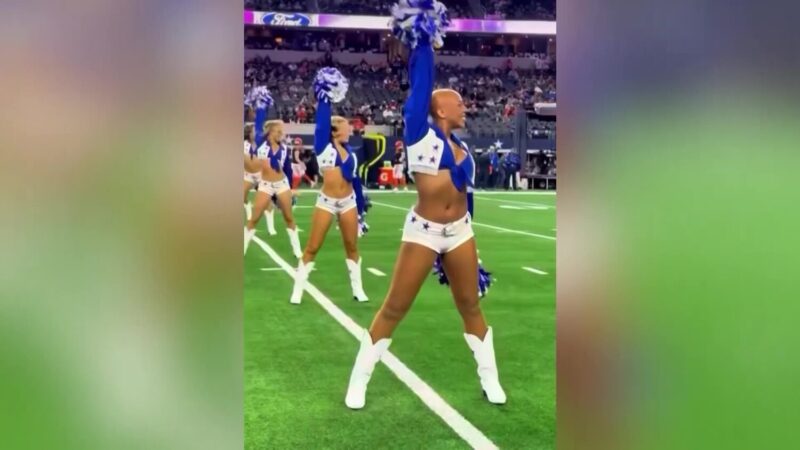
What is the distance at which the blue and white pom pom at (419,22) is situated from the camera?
346 centimetres

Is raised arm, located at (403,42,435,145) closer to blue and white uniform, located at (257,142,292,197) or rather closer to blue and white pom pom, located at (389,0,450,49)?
blue and white pom pom, located at (389,0,450,49)

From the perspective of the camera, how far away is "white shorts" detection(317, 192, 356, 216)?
6988 mm

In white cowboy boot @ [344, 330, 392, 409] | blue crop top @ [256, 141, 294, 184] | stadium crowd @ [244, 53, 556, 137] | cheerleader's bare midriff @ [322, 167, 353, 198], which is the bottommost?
white cowboy boot @ [344, 330, 392, 409]

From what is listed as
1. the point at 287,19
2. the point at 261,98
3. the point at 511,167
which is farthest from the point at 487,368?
the point at 287,19

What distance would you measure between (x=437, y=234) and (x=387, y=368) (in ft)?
4.59

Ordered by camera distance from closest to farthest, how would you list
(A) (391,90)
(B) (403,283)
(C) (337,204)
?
(B) (403,283) < (C) (337,204) < (A) (391,90)

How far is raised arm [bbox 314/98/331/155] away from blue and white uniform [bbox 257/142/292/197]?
10.5ft

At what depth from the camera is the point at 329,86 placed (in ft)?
19.5

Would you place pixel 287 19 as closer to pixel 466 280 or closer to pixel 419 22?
pixel 466 280

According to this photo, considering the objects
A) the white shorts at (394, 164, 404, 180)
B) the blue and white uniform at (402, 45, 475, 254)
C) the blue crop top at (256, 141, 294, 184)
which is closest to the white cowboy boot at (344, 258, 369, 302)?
the blue crop top at (256, 141, 294, 184)

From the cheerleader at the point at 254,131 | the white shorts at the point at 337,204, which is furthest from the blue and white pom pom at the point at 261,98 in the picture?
the white shorts at the point at 337,204

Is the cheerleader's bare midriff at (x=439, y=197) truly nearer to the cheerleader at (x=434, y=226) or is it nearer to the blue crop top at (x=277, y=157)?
the cheerleader at (x=434, y=226)
